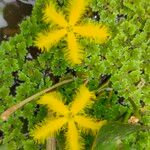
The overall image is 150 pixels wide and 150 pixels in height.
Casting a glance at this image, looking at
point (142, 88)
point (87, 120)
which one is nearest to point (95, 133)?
point (87, 120)

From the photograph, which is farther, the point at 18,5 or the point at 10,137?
the point at 18,5

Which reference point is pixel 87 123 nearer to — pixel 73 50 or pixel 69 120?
pixel 69 120

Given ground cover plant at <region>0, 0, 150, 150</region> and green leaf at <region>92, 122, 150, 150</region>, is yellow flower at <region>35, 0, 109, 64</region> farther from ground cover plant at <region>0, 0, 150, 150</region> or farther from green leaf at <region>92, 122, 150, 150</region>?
green leaf at <region>92, 122, 150, 150</region>

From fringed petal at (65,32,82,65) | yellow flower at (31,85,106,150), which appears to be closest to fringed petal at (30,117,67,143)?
yellow flower at (31,85,106,150)

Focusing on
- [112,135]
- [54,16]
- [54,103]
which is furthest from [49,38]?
[112,135]

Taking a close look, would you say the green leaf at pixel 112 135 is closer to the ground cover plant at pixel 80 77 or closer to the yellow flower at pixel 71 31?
the ground cover plant at pixel 80 77

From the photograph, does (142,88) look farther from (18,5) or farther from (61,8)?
(18,5)
